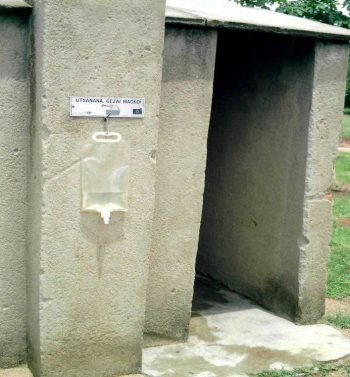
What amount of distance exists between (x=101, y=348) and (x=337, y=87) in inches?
107

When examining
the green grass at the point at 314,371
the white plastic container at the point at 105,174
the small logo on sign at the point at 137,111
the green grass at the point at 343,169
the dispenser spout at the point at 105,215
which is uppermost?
the small logo on sign at the point at 137,111

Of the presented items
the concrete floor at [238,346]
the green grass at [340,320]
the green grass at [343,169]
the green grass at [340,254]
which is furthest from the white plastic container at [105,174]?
the green grass at [343,169]

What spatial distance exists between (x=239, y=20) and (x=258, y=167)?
155cm

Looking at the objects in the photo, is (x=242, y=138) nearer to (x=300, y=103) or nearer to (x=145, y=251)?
(x=300, y=103)

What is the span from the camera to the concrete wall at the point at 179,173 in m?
4.58

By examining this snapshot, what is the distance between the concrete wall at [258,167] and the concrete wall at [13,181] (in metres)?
2.26

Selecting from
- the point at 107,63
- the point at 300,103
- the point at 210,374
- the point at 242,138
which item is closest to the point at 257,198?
the point at 242,138

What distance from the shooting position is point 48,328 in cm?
404

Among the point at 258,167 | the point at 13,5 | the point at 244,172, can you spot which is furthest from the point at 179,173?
the point at 13,5

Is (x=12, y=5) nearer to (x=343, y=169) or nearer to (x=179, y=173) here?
(x=179, y=173)

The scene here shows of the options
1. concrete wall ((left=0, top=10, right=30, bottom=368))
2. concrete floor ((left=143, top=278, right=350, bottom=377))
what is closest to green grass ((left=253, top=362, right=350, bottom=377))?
concrete floor ((left=143, top=278, right=350, bottom=377))

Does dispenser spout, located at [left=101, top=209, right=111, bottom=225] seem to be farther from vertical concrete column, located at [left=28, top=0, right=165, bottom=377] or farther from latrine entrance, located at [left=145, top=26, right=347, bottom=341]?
latrine entrance, located at [left=145, top=26, right=347, bottom=341]

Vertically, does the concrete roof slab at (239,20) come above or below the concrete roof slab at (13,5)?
above

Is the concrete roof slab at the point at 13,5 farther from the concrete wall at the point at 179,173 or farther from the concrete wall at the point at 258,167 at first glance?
the concrete wall at the point at 258,167
